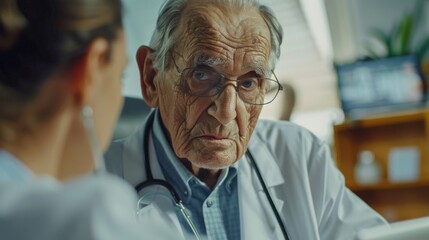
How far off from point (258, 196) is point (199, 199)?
0.09 m

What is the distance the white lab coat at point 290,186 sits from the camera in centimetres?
57

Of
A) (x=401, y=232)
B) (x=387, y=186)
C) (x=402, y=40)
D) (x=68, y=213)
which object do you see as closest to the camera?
(x=68, y=213)

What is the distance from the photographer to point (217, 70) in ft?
1.78

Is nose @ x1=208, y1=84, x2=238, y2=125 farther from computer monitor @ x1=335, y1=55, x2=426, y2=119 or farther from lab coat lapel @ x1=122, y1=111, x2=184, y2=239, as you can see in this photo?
computer monitor @ x1=335, y1=55, x2=426, y2=119

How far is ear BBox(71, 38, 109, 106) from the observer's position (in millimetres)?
326

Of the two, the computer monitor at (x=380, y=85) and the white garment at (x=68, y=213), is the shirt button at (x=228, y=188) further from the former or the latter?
the computer monitor at (x=380, y=85)

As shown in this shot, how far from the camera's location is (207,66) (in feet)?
1.79

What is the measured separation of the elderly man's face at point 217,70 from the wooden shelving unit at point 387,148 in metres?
0.66

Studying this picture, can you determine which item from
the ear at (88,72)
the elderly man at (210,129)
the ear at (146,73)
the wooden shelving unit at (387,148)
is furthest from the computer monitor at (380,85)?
the ear at (88,72)

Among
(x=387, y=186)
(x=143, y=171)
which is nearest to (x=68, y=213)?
(x=143, y=171)

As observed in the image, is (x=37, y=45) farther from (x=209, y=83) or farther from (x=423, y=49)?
(x=423, y=49)

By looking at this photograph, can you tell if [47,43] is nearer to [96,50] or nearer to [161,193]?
[96,50]

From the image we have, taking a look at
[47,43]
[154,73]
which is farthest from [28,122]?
[154,73]

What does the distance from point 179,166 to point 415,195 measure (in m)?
0.90
